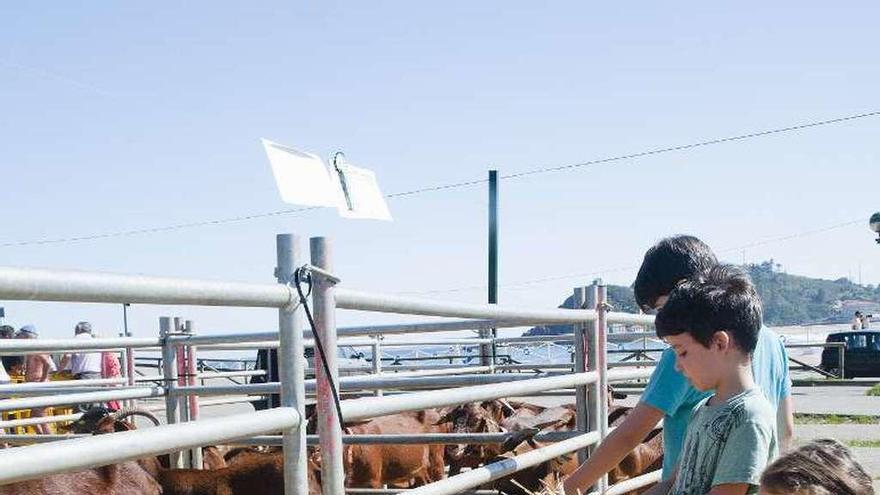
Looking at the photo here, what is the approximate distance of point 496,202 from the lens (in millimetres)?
25328

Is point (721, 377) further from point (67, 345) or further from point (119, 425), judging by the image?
point (119, 425)

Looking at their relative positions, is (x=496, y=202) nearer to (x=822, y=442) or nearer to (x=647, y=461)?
(x=647, y=461)

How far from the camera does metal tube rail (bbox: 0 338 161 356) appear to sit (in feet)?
20.6

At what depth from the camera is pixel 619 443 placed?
3.42 meters

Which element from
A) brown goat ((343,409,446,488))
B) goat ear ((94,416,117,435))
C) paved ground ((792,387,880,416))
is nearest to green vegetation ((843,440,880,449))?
paved ground ((792,387,880,416))

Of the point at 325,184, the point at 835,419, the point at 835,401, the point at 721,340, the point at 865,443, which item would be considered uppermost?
the point at 325,184

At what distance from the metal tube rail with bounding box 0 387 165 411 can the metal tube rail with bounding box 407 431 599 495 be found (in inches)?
103

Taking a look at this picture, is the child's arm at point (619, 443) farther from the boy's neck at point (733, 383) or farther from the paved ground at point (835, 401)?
the paved ground at point (835, 401)

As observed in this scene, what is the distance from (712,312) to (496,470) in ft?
3.90

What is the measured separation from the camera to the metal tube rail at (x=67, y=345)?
627 centimetres

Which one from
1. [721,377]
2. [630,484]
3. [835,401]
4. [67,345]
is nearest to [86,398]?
[67,345]

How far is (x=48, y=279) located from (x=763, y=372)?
2.27 meters

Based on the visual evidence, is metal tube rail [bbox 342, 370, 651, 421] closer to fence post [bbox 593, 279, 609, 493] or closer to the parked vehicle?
fence post [bbox 593, 279, 609, 493]

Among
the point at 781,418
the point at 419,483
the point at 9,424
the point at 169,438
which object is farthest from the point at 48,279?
the point at 419,483
